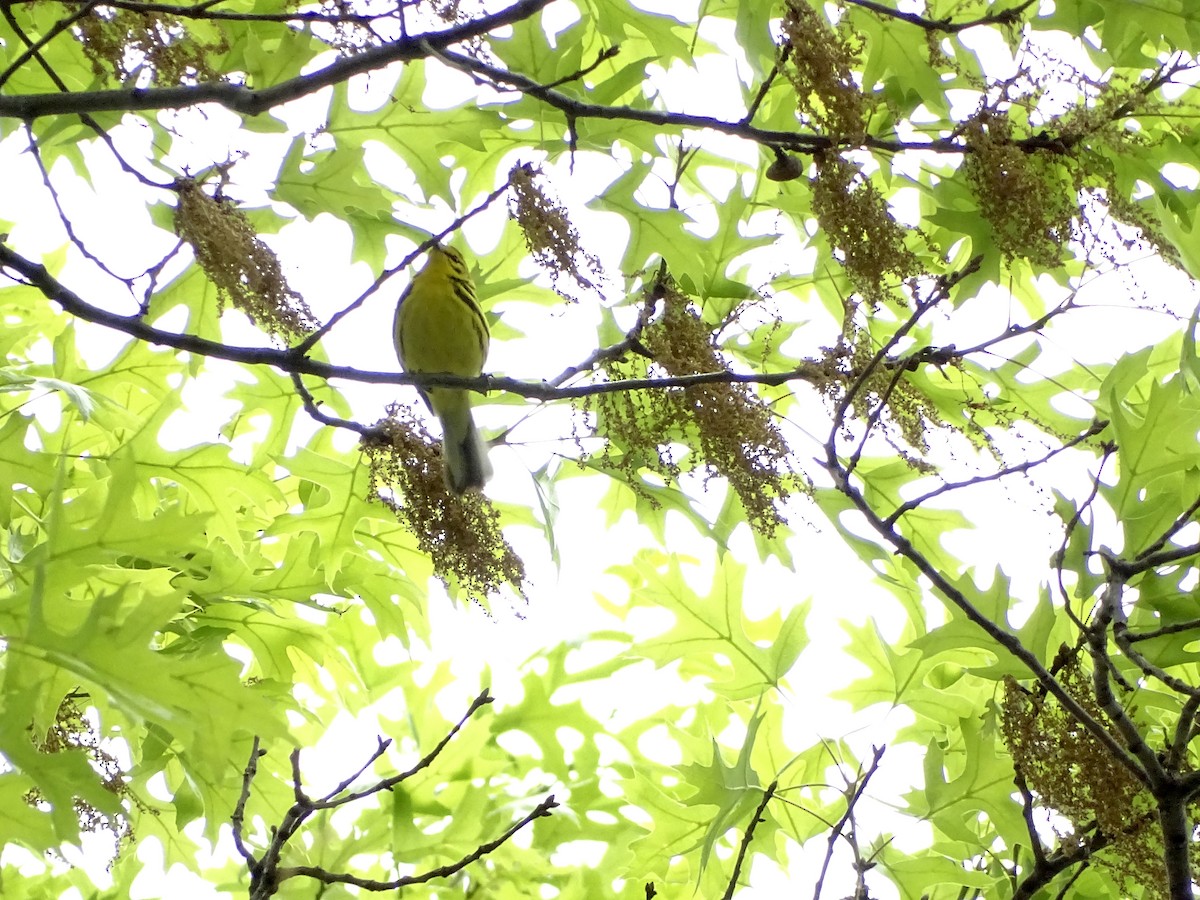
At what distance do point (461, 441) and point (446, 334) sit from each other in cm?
41

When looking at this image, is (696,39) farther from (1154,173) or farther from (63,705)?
(63,705)

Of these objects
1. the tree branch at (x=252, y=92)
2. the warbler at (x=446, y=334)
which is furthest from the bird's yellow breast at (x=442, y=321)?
the tree branch at (x=252, y=92)

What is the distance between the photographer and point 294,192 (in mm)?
2383

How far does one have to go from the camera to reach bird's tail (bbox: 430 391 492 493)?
3.04m

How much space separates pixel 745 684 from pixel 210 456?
142 cm

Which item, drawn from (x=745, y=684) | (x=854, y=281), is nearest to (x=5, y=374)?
(x=854, y=281)

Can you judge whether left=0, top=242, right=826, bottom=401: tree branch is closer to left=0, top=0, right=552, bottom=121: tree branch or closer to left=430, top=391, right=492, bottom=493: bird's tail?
left=0, top=0, right=552, bottom=121: tree branch

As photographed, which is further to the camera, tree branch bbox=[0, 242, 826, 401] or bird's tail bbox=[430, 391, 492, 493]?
bird's tail bbox=[430, 391, 492, 493]

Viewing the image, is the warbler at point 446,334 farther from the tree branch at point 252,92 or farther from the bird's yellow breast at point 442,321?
the tree branch at point 252,92

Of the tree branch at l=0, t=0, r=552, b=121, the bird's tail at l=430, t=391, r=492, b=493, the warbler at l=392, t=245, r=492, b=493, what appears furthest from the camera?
the warbler at l=392, t=245, r=492, b=493

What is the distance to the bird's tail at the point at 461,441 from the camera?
3041mm

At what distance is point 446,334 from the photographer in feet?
11.4

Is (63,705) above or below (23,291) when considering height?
below

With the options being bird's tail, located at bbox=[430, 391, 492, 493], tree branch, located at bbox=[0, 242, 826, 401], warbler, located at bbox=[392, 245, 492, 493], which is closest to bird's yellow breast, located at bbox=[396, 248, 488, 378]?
warbler, located at bbox=[392, 245, 492, 493]
